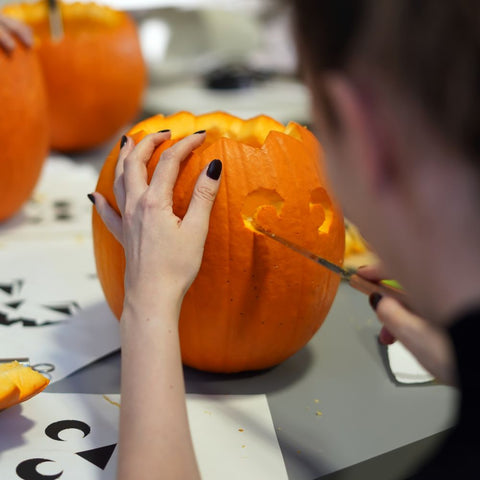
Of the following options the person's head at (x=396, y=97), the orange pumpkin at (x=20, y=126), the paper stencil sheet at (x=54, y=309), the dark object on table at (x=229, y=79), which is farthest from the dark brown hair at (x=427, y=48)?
the dark object on table at (x=229, y=79)

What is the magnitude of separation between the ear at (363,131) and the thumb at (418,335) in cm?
17

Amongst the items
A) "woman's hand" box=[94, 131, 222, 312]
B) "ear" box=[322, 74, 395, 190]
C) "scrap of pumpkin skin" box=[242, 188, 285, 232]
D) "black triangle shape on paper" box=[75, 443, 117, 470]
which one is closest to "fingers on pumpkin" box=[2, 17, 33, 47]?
"woman's hand" box=[94, 131, 222, 312]

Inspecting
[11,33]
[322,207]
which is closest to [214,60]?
[11,33]

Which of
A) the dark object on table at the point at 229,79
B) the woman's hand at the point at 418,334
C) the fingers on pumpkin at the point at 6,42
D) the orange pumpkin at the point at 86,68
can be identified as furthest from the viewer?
the dark object on table at the point at 229,79

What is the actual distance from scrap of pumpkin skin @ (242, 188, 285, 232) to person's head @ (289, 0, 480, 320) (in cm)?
30

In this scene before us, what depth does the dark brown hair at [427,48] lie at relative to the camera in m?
0.32

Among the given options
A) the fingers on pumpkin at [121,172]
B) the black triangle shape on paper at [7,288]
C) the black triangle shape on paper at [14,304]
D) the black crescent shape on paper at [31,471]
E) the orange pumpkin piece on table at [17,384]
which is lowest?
the black crescent shape on paper at [31,471]

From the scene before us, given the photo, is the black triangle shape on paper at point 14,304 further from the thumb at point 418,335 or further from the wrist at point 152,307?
the thumb at point 418,335

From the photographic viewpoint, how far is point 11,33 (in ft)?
3.78

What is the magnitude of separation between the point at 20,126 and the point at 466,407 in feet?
3.29

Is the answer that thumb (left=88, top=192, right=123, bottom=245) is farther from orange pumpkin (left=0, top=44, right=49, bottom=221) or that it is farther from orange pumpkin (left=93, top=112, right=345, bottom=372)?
orange pumpkin (left=0, top=44, right=49, bottom=221)

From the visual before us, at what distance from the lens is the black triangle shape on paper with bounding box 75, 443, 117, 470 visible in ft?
1.99

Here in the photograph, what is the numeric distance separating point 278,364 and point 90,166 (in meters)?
1.00

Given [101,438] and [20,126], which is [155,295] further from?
[20,126]
